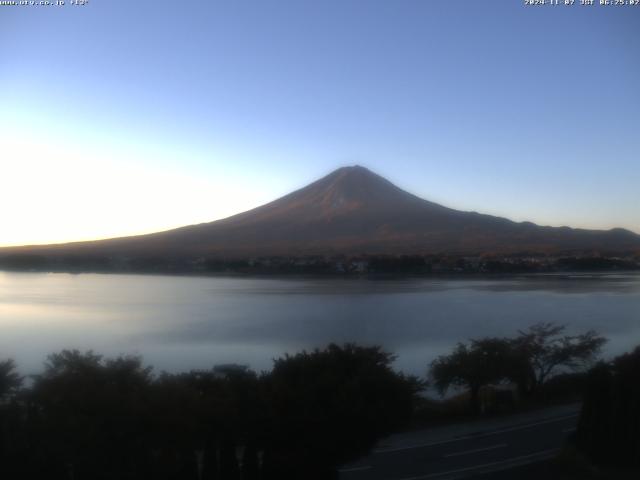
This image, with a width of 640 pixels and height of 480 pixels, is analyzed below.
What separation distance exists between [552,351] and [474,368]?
281 cm

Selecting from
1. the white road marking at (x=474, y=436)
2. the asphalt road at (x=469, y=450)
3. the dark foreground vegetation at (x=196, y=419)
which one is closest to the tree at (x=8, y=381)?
the dark foreground vegetation at (x=196, y=419)

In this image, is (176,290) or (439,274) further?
(439,274)

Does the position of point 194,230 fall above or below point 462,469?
above

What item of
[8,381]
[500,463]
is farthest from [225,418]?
[500,463]

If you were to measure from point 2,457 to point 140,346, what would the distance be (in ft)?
28.9

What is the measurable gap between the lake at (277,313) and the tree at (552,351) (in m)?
1.19

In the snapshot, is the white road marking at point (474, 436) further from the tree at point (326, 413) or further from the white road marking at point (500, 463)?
the tree at point (326, 413)

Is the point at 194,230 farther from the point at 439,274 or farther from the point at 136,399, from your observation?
the point at 136,399

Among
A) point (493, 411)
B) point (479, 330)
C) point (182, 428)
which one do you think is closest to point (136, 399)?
point (182, 428)

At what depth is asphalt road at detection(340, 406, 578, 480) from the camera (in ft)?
23.2

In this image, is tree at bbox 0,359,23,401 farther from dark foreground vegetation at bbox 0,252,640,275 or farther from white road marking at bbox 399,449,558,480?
dark foreground vegetation at bbox 0,252,640,275

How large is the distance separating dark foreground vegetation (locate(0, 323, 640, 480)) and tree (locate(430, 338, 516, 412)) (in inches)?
127

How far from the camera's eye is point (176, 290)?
28.1m

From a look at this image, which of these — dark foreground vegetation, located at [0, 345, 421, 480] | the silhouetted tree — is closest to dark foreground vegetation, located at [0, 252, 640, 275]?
the silhouetted tree
